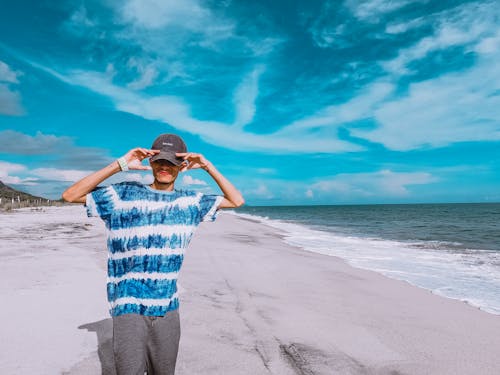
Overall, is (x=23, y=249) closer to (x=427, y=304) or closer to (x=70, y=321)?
(x=70, y=321)

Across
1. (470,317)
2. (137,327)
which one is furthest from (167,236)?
(470,317)

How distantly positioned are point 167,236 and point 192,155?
0.57 meters

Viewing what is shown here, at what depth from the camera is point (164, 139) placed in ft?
6.94

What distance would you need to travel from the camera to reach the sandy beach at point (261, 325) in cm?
346

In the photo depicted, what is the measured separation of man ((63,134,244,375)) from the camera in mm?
1810

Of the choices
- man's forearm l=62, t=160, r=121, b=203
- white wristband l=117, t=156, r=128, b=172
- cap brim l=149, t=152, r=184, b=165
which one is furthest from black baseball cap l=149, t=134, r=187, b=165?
man's forearm l=62, t=160, r=121, b=203

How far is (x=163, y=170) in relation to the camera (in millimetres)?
2094

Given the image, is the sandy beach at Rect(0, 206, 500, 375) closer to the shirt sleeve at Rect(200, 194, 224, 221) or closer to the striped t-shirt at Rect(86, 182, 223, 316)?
the striped t-shirt at Rect(86, 182, 223, 316)

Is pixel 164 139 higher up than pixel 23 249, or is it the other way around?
pixel 164 139

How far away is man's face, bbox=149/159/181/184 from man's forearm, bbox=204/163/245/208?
1.07 feet

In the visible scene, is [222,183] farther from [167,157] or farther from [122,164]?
[122,164]

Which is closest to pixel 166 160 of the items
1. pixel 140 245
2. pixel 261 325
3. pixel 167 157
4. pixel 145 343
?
pixel 167 157

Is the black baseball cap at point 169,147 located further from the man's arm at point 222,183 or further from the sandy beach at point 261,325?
the sandy beach at point 261,325

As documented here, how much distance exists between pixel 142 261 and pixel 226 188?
2.56 feet
